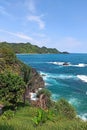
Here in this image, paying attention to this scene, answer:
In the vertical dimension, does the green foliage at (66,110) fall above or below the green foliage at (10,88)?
below

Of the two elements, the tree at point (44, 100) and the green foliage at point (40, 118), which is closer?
the green foliage at point (40, 118)

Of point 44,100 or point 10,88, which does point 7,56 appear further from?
point 10,88

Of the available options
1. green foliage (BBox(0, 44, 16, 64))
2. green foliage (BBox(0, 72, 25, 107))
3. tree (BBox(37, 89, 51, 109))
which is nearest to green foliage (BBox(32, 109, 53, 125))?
green foliage (BBox(0, 72, 25, 107))

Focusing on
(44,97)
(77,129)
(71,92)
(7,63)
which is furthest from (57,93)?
(77,129)

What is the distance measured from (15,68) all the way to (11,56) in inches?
263

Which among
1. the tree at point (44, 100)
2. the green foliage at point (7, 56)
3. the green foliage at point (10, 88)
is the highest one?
the green foliage at point (7, 56)

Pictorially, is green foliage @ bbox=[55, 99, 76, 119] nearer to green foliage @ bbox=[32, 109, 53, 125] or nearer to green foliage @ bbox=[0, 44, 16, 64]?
green foliage @ bbox=[32, 109, 53, 125]

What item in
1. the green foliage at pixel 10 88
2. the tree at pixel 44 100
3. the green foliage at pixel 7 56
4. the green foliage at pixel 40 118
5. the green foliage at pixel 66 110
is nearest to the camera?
the green foliage at pixel 40 118

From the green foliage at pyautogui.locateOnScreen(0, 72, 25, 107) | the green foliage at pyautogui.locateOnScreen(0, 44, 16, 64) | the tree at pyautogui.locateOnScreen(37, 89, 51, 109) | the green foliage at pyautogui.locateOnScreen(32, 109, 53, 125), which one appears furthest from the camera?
the green foliage at pyautogui.locateOnScreen(0, 44, 16, 64)

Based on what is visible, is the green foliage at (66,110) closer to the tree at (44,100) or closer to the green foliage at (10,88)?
the green foliage at (10,88)

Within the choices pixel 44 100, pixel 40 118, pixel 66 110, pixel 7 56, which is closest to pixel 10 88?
pixel 66 110

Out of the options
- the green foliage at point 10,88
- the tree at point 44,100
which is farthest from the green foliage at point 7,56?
the green foliage at point 10,88

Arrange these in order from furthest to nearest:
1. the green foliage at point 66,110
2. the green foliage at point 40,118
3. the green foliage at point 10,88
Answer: the green foliage at point 66,110
the green foliage at point 10,88
the green foliage at point 40,118

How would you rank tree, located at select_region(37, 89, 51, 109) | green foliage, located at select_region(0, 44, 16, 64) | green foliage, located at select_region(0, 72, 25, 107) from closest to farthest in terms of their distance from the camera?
green foliage, located at select_region(0, 72, 25, 107)
tree, located at select_region(37, 89, 51, 109)
green foliage, located at select_region(0, 44, 16, 64)
